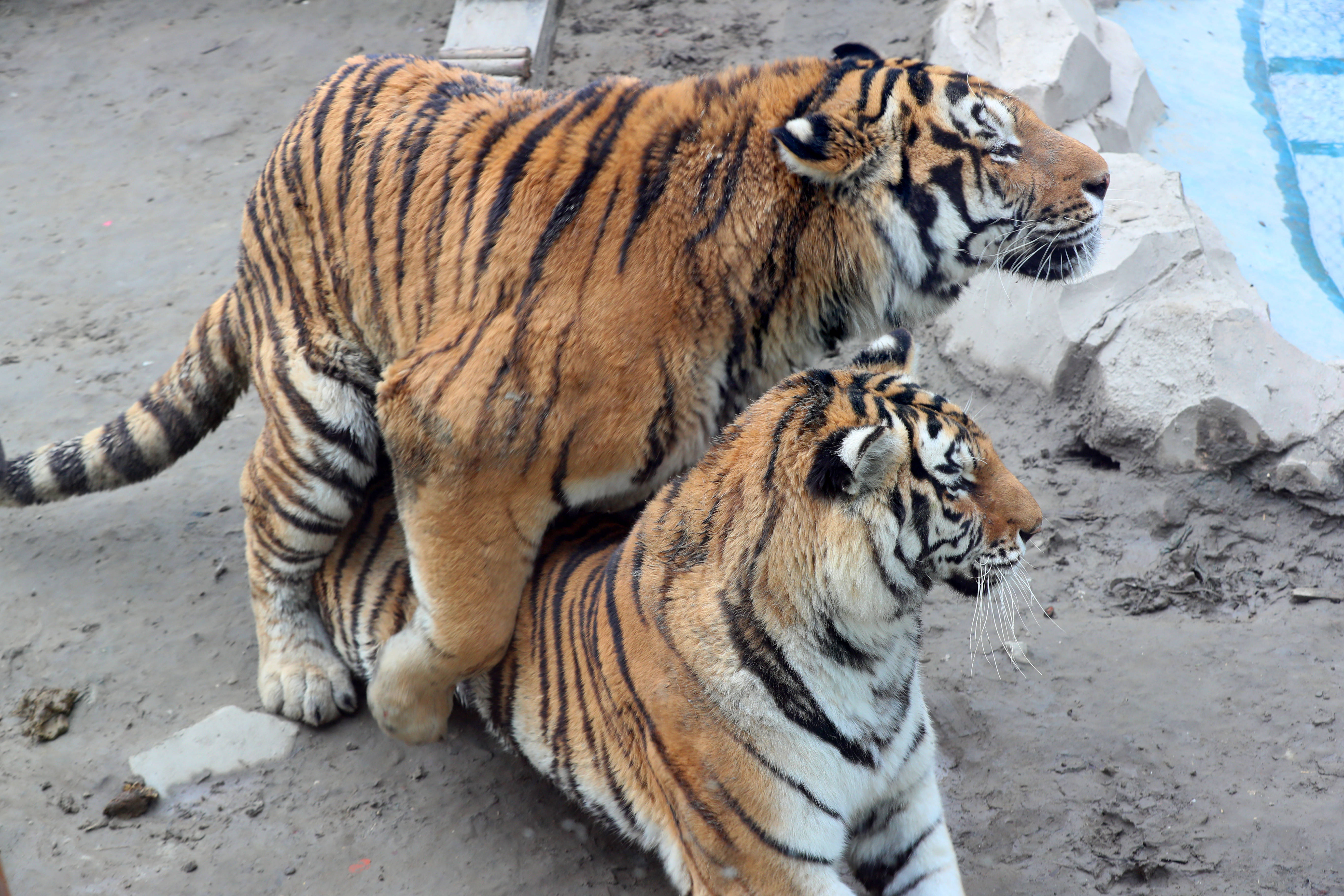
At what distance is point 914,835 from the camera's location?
98.4 inches

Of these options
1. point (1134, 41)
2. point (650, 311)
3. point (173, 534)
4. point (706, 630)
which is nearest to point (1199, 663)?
point (706, 630)

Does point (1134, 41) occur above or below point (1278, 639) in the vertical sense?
above

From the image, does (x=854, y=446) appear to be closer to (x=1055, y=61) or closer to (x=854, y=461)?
(x=854, y=461)

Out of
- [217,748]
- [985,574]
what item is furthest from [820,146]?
[217,748]

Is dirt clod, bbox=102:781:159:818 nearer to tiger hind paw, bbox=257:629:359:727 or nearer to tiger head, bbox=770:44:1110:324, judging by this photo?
tiger hind paw, bbox=257:629:359:727

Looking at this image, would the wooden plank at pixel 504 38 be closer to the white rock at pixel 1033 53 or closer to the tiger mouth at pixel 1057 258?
the white rock at pixel 1033 53

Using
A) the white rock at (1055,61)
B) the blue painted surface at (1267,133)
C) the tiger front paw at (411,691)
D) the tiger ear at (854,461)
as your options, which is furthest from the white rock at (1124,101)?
the tiger front paw at (411,691)

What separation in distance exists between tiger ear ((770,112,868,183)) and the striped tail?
6.42 feet

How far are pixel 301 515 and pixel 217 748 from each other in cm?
70

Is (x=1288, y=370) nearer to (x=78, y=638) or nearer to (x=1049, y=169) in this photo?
(x=1049, y=169)

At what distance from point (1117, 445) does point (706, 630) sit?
6.71ft

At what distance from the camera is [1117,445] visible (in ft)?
12.3

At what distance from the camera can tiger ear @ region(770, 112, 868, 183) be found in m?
2.43

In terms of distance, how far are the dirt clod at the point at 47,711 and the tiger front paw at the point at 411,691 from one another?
97cm
